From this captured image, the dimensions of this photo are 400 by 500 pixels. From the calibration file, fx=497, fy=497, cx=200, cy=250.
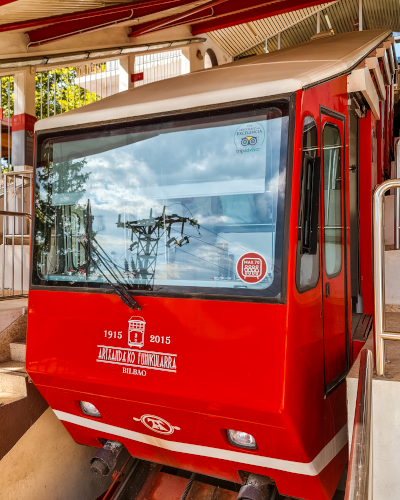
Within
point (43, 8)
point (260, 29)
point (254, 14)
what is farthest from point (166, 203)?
point (260, 29)

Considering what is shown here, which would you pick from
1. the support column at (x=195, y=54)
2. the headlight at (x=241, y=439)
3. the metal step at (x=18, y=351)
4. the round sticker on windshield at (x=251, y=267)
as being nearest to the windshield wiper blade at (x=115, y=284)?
the round sticker on windshield at (x=251, y=267)

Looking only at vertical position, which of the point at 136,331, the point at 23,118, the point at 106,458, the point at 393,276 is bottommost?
the point at 106,458

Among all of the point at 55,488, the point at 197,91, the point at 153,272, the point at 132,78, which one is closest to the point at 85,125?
the point at 197,91

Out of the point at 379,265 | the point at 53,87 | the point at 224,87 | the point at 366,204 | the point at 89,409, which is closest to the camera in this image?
the point at 379,265

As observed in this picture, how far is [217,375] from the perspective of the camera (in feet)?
8.77

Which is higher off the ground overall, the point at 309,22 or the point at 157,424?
the point at 309,22

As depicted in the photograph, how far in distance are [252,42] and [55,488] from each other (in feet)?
36.9

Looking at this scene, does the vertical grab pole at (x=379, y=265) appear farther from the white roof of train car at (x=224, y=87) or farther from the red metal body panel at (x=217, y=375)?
the white roof of train car at (x=224, y=87)

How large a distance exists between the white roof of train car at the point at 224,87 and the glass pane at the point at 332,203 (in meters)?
0.38

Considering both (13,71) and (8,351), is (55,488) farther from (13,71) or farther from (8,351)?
(13,71)

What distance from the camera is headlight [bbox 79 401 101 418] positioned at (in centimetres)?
347

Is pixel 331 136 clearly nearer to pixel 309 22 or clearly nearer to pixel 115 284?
pixel 115 284

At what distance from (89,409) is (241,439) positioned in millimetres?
1172

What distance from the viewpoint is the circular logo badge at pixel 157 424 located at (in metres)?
3.09
